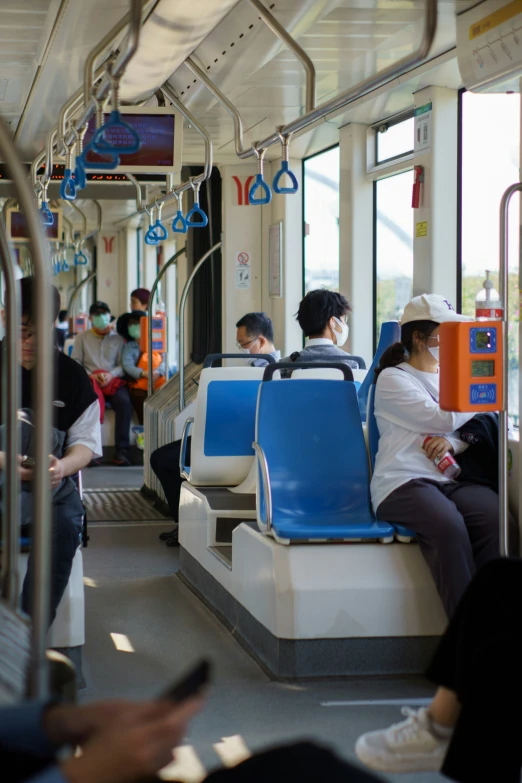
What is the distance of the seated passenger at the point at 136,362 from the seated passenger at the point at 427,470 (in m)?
6.80

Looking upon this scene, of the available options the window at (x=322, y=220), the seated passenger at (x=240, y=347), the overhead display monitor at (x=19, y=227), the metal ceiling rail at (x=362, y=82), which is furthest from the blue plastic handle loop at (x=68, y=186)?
the overhead display monitor at (x=19, y=227)

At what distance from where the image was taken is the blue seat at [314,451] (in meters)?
4.47

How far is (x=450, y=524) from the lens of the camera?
156 inches

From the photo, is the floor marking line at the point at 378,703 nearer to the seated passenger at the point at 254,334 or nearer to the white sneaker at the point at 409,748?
the white sneaker at the point at 409,748

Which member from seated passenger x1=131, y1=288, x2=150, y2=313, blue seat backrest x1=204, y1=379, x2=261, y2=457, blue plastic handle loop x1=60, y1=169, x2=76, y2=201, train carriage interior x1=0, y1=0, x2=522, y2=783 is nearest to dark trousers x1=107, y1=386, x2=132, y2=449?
seated passenger x1=131, y1=288, x2=150, y2=313

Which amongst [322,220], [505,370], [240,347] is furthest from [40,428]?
[322,220]

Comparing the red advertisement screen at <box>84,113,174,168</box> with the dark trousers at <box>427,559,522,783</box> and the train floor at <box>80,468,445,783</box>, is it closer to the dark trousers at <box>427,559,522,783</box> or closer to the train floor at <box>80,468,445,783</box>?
the train floor at <box>80,468,445,783</box>

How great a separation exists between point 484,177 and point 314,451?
2074 millimetres

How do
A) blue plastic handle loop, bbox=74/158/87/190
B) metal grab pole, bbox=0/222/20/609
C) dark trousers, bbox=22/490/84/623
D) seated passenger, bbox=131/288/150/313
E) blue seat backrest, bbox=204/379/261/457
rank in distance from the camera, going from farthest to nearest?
seated passenger, bbox=131/288/150/313 < blue seat backrest, bbox=204/379/261/457 < blue plastic handle loop, bbox=74/158/87/190 < dark trousers, bbox=22/490/84/623 < metal grab pole, bbox=0/222/20/609

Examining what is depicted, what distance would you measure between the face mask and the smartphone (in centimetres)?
1002

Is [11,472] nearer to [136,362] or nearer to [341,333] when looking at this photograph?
[341,333]

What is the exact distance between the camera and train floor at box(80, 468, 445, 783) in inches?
131

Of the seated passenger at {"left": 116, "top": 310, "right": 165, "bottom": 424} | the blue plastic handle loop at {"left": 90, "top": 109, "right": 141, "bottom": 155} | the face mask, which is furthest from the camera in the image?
the face mask

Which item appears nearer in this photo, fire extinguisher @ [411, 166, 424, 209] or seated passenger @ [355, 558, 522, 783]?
seated passenger @ [355, 558, 522, 783]
